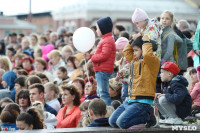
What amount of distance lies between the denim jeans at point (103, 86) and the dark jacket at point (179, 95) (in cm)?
165

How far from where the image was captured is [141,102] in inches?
245

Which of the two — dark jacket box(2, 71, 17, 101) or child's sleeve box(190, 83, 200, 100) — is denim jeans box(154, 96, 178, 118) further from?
dark jacket box(2, 71, 17, 101)

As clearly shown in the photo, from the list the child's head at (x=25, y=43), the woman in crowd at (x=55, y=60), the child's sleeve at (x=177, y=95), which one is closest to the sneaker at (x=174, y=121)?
the child's sleeve at (x=177, y=95)

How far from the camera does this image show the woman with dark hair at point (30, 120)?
255 inches

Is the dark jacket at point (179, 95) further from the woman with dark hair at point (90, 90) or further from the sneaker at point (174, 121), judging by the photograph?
the woman with dark hair at point (90, 90)

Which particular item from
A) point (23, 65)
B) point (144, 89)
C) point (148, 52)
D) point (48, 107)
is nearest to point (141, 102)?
point (144, 89)

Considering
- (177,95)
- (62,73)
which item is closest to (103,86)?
(177,95)

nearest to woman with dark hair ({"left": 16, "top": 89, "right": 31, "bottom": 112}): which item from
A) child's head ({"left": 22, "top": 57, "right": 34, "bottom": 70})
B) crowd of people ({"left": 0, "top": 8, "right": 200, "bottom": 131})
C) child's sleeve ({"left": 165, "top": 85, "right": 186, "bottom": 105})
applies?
crowd of people ({"left": 0, "top": 8, "right": 200, "bottom": 131})

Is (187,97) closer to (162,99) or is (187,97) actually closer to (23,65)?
(162,99)

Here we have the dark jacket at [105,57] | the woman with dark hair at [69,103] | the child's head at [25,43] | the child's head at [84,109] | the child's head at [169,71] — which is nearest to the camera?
the child's head at [169,71]

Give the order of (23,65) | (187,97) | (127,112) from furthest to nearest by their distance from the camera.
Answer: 1. (23,65)
2. (187,97)
3. (127,112)

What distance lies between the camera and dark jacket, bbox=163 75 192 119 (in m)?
6.67

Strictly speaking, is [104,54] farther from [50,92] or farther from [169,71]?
[169,71]

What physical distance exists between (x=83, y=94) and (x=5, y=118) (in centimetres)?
252
